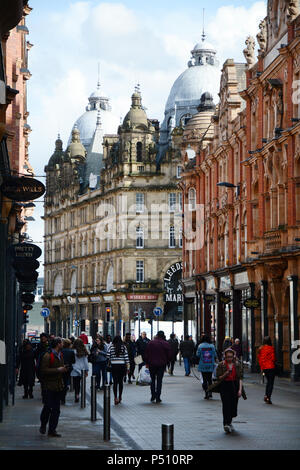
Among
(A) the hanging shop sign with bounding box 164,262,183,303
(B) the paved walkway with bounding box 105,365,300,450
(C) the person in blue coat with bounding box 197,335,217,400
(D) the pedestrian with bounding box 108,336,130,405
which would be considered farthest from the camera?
(A) the hanging shop sign with bounding box 164,262,183,303

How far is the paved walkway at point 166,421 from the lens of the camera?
1691cm

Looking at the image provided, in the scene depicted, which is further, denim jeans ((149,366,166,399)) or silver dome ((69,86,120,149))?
silver dome ((69,86,120,149))

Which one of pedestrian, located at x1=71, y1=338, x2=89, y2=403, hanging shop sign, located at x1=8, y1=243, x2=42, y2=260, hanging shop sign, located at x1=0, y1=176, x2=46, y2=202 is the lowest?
pedestrian, located at x1=71, y1=338, x2=89, y2=403

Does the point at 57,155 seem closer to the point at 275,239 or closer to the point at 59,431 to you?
the point at 275,239

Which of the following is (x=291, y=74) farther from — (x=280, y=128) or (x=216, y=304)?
(x=216, y=304)

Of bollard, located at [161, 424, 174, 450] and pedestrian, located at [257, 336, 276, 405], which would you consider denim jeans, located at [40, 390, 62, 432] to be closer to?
bollard, located at [161, 424, 174, 450]

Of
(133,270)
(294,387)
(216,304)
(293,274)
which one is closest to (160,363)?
(294,387)

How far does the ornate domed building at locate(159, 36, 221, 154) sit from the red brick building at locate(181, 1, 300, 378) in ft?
151

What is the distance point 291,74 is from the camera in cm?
3853

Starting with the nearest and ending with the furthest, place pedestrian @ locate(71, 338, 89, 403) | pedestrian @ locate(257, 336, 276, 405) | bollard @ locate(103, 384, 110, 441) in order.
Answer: bollard @ locate(103, 384, 110, 441)
pedestrian @ locate(257, 336, 276, 405)
pedestrian @ locate(71, 338, 89, 403)

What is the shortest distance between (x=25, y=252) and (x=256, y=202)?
1914 centimetres

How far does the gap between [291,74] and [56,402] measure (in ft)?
76.1

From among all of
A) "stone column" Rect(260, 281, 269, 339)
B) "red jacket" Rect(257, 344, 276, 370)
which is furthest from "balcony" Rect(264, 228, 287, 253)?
"red jacket" Rect(257, 344, 276, 370)

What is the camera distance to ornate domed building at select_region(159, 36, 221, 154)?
108 metres
